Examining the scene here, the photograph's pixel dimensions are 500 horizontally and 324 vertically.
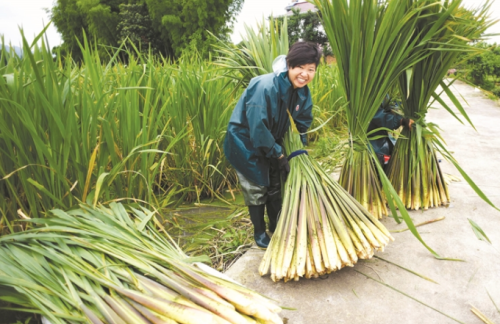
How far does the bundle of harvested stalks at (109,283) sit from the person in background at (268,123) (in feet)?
2.23

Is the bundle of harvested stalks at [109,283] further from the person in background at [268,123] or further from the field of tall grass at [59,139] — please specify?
the person in background at [268,123]

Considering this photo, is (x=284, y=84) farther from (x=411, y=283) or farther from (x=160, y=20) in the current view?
(x=160, y=20)

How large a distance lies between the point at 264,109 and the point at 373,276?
3.06 feet

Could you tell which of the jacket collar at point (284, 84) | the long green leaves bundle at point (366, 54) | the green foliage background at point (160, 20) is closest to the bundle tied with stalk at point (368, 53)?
the long green leaves bundle at point (366, 54)

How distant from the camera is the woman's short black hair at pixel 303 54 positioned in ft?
5.19

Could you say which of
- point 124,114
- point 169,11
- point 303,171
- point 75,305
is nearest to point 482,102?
point 303,171

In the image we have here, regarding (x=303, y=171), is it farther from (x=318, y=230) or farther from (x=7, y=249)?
(x=7, y=249)

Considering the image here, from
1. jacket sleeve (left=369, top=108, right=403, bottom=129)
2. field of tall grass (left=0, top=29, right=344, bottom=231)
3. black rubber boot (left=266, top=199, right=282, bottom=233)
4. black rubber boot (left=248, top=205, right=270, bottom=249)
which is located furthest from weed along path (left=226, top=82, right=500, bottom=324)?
field of tall grass (left=0, top=29, right=344, bottom=231)

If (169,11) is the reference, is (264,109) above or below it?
below

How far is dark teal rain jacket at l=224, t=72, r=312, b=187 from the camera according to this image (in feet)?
5.35

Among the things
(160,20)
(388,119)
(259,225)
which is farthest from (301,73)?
(160,20)

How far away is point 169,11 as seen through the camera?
79.2 ft

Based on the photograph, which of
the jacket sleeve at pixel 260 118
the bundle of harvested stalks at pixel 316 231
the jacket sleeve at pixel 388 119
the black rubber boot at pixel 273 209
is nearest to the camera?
the bundle of harvested stalks at pixel 316 231

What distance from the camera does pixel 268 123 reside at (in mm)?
1681
